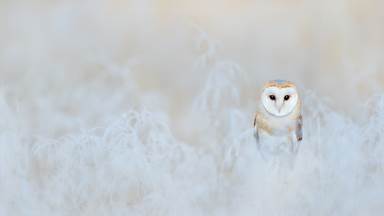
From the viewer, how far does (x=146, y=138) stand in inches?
65.6

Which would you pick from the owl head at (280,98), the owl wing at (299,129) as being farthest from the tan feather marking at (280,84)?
the owl wing at (299,129)

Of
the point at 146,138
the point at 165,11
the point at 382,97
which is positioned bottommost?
the point at 146,138

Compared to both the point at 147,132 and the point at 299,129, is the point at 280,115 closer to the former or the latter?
the point at 299,129

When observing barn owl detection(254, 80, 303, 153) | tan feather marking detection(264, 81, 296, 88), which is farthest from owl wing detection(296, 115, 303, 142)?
tan feather marking detection(264, 81, 296, 88)

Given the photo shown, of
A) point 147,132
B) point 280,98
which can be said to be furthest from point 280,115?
point 147,132

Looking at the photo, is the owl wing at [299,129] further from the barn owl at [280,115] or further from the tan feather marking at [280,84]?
the tan feather marking at [280,84]

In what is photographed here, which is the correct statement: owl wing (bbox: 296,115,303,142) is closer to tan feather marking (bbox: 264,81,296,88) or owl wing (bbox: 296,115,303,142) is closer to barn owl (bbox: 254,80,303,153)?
barn owl (bbox: 254,80,303,153)

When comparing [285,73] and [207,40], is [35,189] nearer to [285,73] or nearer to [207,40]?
[207,40]

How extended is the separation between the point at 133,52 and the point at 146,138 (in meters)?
0.31

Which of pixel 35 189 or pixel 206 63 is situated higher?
pixel 206 63

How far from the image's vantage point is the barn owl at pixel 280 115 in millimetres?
1599

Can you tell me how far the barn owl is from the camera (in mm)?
1599

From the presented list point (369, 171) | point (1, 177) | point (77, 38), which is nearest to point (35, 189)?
point (1, 177)

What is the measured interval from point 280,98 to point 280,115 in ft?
0.20
